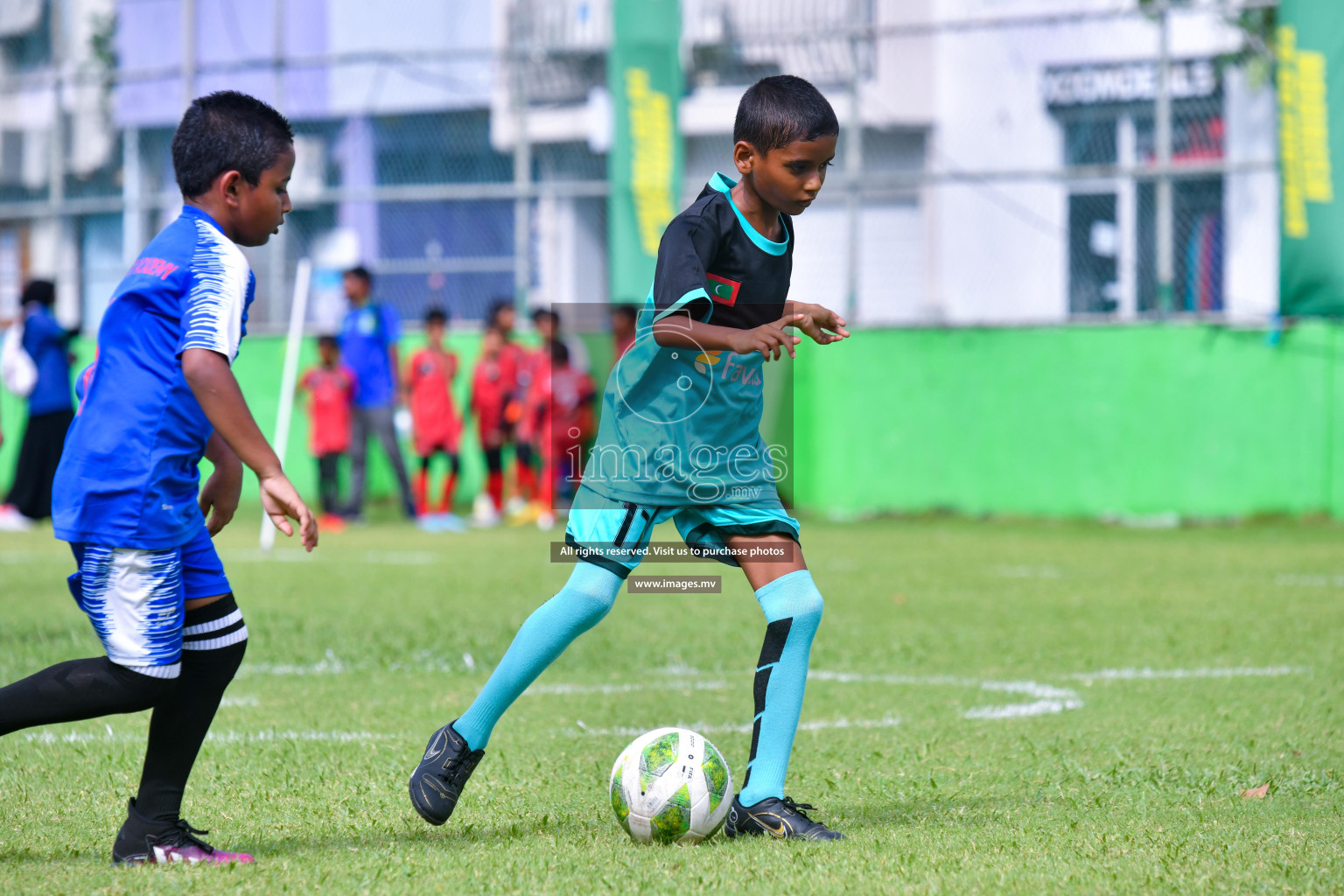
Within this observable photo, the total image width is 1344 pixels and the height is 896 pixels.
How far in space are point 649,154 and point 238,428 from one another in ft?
38.8

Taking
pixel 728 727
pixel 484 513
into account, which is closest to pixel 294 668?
pixel 728 727

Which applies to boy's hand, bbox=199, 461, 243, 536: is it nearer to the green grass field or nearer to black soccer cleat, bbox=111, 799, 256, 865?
black soccer cleat, bbox=111, 799, 256, 865

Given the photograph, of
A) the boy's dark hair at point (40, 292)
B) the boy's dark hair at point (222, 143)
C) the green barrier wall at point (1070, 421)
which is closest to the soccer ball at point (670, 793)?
the boy's dark hair at point (222, 143)

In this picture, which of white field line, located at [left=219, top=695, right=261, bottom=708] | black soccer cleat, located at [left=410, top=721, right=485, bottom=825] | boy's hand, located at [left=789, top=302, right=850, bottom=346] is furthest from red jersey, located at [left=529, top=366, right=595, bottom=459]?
boy's hand, located at [left=789, top=302, right=850, bottom=346]

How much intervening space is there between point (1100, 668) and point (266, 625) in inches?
154

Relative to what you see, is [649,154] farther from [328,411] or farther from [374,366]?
[328,411]

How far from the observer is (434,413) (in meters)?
14.8

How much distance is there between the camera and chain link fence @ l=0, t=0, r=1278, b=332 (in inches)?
537

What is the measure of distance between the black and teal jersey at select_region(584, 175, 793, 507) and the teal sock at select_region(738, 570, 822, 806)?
26cm

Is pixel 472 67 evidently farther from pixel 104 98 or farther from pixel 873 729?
pixel 873 729

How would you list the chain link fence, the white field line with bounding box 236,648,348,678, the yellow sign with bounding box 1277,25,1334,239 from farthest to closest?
1. the chain link fence
2. the yellow sign with bounding box 1277,25,1334,239
3. the white field line with bounding box 236,648,348,678

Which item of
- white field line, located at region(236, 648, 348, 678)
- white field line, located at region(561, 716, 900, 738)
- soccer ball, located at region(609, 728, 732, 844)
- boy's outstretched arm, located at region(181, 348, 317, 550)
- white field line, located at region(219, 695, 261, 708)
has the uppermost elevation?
boy's outstretched arm, located at region(181, 348, 317, 550)

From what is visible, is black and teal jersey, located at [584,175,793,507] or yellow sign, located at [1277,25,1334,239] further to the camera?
yellow sign, located at [1277,25,1334,239]

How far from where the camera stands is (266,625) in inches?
293
